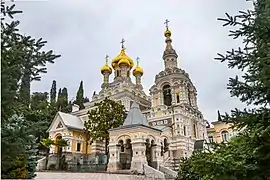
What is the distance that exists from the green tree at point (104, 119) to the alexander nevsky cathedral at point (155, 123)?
7.42ft

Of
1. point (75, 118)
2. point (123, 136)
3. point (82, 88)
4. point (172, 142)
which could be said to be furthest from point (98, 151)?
point (82, 88)

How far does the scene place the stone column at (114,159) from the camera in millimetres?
21497

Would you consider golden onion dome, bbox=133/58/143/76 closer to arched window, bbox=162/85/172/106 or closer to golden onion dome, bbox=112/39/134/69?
golden onion dome, bbox=112/39/134/69

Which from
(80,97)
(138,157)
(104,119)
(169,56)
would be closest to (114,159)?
(138,157)

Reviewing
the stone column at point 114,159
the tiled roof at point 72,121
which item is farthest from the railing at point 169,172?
the tiled roof at point 72,121

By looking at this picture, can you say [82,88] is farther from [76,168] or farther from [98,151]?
[76,168]

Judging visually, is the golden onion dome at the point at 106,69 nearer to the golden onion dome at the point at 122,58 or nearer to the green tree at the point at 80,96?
the golden onion dome at the point at 122,58

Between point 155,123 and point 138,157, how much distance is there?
1024cm

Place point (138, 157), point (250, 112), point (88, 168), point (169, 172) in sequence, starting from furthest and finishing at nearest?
point (88, 168)
point (169, 172)
point (138, 157)
point (250, 112)

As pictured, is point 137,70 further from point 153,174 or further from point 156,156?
point 153,174

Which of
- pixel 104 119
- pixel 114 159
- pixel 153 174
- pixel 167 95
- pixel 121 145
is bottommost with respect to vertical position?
pixel 153 174

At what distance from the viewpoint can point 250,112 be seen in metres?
5.84

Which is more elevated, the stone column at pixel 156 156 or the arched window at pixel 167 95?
the arched window at pixel 167 95

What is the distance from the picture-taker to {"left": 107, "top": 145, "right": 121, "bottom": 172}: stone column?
21.5m
